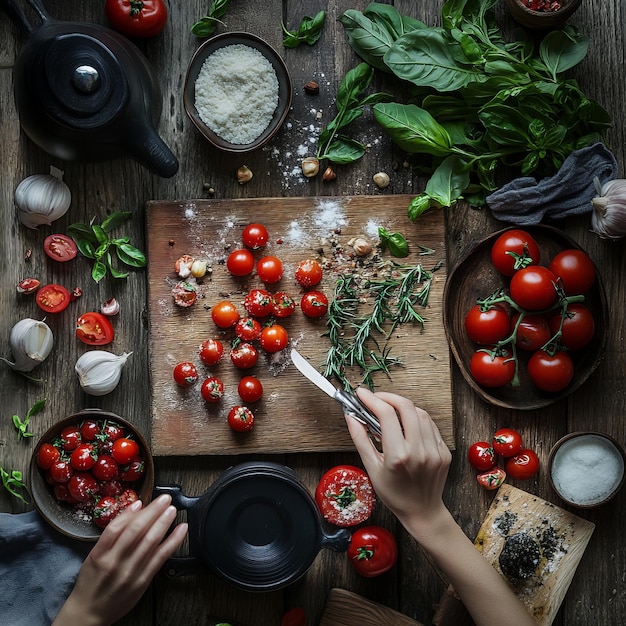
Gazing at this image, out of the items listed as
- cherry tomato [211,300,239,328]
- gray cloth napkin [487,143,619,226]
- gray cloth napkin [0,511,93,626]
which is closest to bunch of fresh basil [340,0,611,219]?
gray cloth napkin [487,143,619,226]

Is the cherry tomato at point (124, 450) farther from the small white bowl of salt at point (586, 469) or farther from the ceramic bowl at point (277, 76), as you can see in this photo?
the small white bowl of salt at point (586, 469)

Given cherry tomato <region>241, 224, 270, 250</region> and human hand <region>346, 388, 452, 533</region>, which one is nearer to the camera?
human hand <region>346, 388, 452, 533</region>

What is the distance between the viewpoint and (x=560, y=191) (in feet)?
4.37

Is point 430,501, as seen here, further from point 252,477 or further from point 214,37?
point 214,37

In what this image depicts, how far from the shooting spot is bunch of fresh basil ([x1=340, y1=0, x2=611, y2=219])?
51.3 inches

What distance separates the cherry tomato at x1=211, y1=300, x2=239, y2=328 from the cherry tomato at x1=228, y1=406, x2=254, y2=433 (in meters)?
0.16

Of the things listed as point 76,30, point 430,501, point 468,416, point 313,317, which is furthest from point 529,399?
point 76,30

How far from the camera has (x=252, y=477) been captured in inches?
48.7

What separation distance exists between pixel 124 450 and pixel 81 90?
630 millimetres

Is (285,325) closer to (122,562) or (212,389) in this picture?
(212,389)

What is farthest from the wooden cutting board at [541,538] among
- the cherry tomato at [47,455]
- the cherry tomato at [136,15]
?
the cherry tomato at [136,15]

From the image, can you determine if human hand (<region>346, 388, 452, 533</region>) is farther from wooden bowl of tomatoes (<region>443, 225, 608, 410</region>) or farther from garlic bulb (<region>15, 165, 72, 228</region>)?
garlic bulb (<region>15, 165, 72, 228</region>)

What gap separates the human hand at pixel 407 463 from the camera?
1173mm

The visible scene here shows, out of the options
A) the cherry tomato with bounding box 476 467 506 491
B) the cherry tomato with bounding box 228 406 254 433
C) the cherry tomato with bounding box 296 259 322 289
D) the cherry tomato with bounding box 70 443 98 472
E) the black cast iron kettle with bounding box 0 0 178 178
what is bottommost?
the cherry tomato with bounding box 476 467 506 491
